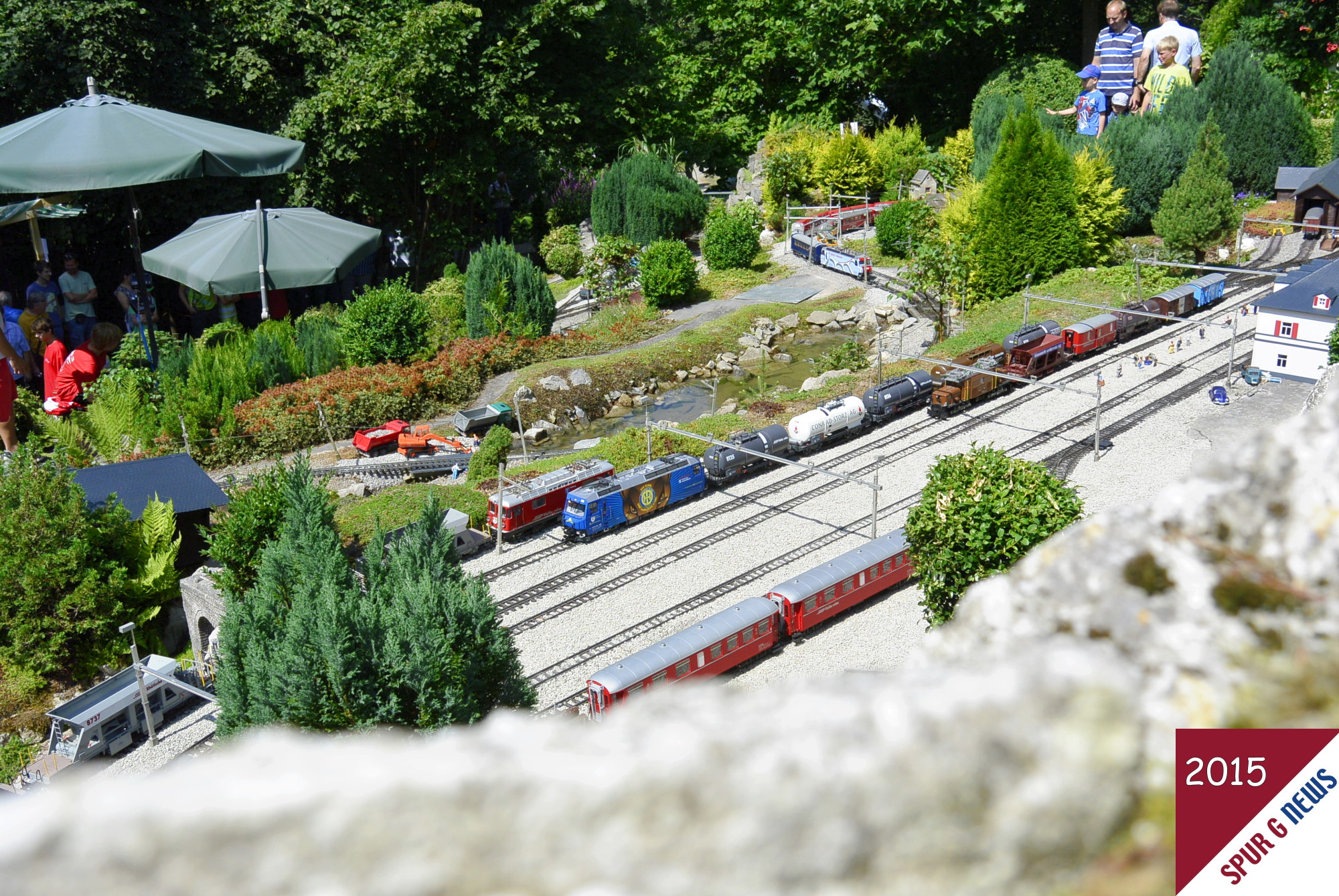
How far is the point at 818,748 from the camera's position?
2.02 metres

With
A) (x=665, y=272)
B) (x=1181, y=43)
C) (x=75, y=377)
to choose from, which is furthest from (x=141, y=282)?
(x=1181, y=43)

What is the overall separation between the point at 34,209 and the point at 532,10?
853 inches

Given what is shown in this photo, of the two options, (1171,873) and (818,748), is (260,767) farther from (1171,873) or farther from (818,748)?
(1171,873)

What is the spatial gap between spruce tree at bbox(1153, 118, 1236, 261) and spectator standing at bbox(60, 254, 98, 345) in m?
37.0

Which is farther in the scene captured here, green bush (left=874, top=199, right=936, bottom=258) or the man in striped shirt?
the man in striped shirt

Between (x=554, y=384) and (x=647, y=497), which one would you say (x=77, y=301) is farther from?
(x=647, y=497)

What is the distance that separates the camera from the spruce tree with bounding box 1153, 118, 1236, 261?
4000 centimetres

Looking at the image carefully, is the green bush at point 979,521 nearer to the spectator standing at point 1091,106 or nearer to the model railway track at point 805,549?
the model railway track at point 805,549

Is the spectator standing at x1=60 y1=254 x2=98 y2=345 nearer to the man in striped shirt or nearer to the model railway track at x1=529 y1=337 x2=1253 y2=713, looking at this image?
the model railway track at x1=529 y1=337 x2=1253 y2=713

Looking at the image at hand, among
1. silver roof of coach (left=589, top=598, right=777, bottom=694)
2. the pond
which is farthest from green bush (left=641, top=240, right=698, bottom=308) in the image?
silver roof of coach (left=589, top=598, right=777, bottom=694)

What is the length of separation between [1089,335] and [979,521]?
1851cm

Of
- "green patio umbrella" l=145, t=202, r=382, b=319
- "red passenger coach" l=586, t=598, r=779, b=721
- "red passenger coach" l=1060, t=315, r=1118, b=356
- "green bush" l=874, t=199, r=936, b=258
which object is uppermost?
"green patio umbrella" l=145, t=202, r=382, b=319

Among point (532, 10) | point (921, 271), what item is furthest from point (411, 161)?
point (921, 271)

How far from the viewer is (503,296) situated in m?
39.7
